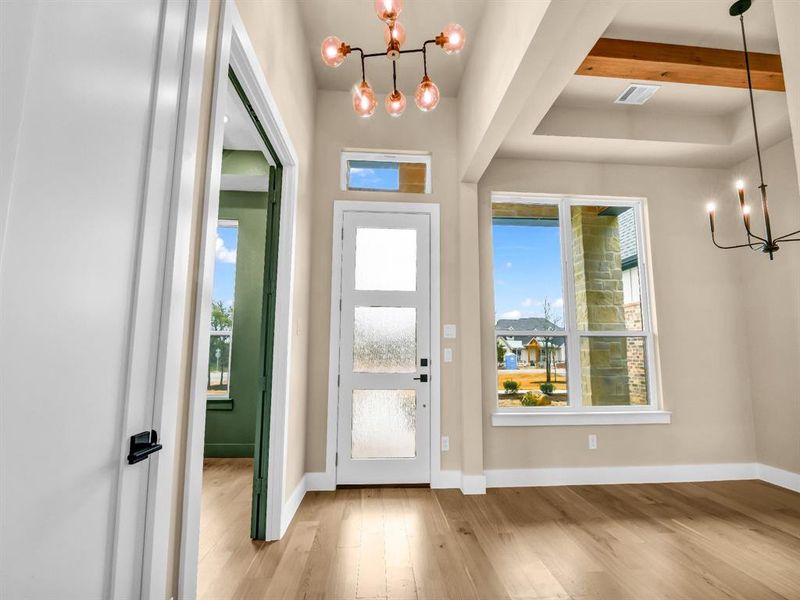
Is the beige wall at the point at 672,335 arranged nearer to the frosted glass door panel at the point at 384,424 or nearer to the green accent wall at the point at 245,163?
the frosted glass door panel at the point at 384,424

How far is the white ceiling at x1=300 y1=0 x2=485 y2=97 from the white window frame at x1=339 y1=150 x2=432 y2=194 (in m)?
0.57

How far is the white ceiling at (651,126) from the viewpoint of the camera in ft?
10.8

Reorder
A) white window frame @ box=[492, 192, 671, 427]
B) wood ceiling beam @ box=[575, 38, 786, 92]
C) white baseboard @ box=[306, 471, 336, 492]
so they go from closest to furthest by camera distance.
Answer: wood ceiling beam @ box=[575, 38, 786, 92], white baseboard @ box=[306, 471, 336, 492], white window frame @ box=[492, 192, 671, 427]

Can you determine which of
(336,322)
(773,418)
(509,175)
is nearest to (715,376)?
(773,418)

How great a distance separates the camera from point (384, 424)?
3461mm

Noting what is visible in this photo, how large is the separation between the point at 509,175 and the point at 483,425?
7.72ft

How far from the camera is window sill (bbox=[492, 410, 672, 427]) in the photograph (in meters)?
3.57

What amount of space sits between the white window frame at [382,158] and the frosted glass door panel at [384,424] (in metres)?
1.84

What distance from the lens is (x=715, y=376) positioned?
12.5ft

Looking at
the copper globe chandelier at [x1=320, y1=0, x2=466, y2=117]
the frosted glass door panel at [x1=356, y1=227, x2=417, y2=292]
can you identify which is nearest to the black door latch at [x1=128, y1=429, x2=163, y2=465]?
the copper globe chandelier at [x1=320, y1=0, x2=466, y2=117]

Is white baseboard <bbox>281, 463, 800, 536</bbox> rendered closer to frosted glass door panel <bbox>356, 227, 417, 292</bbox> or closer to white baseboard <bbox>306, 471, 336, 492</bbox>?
white baseboard <bbox>306, 471, 336, 492</bbox>

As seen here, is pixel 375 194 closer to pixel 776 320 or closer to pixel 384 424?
pixel 384 424

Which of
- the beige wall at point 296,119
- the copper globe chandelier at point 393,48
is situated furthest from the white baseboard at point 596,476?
the copper globe chandelier at point 393,48

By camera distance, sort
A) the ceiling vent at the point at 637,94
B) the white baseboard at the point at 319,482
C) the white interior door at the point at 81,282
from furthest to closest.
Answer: the white baseboard at the point at 319,482 → the ceiling vent at the point at 637,94 → the white interior door at the point at 81,282
